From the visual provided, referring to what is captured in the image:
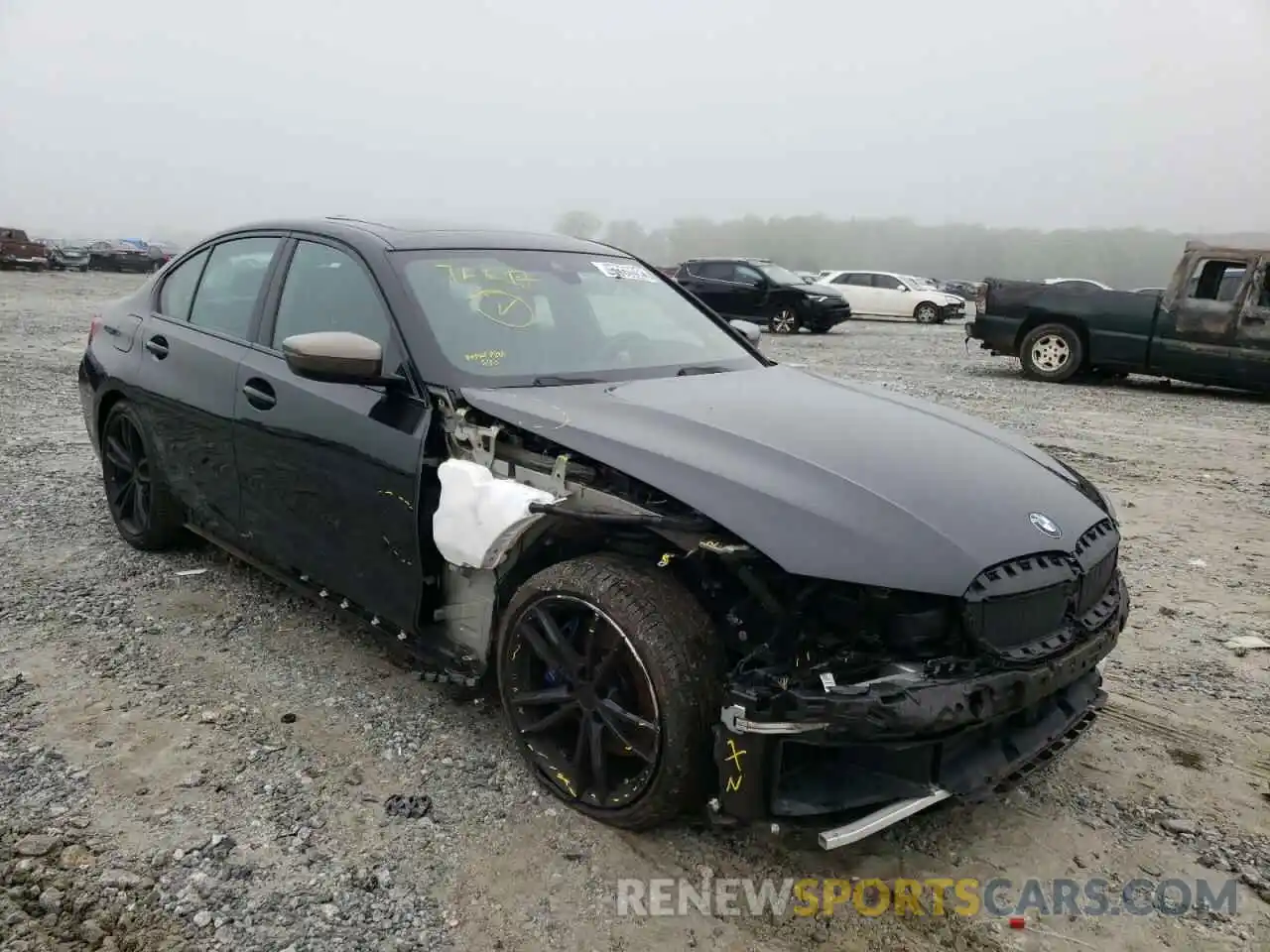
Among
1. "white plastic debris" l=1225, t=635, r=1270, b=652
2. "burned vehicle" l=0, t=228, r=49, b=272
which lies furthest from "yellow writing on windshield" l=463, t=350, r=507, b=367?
"burned vehicle" l=0, t=228, r=49, b=272

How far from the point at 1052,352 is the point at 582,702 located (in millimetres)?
11261

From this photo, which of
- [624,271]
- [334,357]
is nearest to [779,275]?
[624,271]

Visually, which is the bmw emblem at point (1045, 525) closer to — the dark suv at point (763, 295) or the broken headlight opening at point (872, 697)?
the broken headlight opening at point (872, 697)

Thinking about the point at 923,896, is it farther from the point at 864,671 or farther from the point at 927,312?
the point at 927,312

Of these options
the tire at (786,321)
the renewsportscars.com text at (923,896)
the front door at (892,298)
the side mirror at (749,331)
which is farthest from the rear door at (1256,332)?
the front door at (892,298)

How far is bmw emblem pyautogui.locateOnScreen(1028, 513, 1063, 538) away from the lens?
2.47m

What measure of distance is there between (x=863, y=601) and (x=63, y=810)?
2.19 m

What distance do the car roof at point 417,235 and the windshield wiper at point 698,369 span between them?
2.55ft

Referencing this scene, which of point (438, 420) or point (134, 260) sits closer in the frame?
point (438, 420)

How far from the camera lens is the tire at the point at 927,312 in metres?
26.0

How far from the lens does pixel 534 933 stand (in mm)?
2180

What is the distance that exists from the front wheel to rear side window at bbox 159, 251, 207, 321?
16322 millimetres

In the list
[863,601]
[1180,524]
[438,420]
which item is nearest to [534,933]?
[863,601]

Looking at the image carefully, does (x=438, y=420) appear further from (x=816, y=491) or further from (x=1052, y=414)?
(x=1052, y=414)
